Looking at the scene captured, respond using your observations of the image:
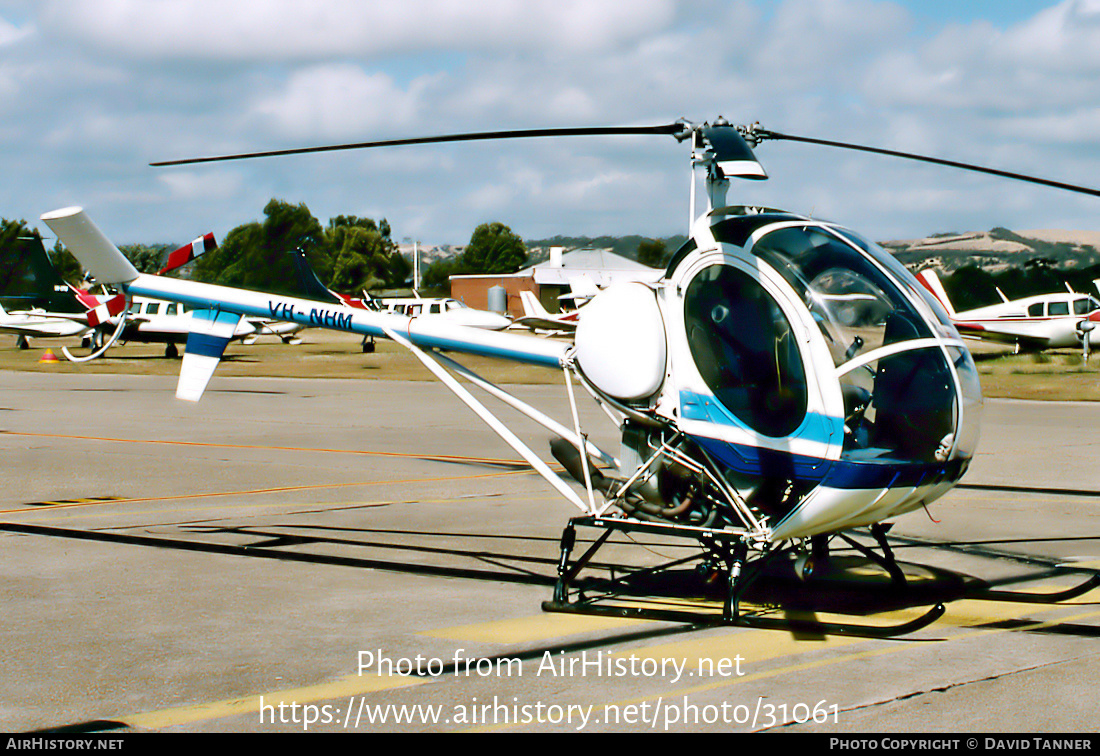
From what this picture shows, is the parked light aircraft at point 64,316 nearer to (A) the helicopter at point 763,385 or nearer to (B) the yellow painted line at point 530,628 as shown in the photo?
(A) the helicopter at point 763,385

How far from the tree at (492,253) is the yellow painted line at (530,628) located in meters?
106

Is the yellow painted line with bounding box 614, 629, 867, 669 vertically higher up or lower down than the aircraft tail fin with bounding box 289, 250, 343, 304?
lower down

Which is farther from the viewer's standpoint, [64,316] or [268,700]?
[64,316]

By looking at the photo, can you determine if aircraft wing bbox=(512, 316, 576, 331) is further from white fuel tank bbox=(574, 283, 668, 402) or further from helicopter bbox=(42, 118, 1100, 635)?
helicopter bbox=(42, 118, 1100, 635)

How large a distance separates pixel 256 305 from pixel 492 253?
111976 mm

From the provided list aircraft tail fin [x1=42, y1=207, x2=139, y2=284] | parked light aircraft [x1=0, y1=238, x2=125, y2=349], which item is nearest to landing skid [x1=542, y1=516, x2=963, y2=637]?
aircraft tail fin [x1=42, y1=207, x2=139, y2=284]

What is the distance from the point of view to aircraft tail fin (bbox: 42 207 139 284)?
9.62 meters

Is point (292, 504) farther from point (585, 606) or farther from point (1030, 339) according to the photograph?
point (1030, 339)

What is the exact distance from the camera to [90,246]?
390 inches

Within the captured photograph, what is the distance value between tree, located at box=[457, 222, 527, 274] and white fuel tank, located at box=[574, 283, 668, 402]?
345 feet

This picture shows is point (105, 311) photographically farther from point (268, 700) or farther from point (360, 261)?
point (360, 261)

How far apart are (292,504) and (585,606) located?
5.38 m

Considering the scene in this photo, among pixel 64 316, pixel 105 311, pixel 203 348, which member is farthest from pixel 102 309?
pixel 203 348
